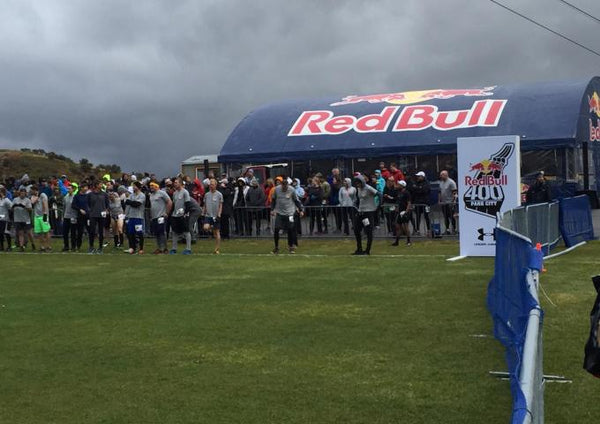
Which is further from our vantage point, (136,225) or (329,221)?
(329,221)

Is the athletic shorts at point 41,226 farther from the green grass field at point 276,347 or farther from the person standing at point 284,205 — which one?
the green grass field at point 276,347

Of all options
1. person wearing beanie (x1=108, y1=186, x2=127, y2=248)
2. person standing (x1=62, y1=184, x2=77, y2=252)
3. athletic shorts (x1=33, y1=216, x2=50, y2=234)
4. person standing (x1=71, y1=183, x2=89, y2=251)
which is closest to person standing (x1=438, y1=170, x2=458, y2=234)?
person wearing beanie (x1=108, y1=186, x2=127, y2=248)

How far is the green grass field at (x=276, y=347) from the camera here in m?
6.84

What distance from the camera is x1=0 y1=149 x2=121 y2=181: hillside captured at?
8788 cm

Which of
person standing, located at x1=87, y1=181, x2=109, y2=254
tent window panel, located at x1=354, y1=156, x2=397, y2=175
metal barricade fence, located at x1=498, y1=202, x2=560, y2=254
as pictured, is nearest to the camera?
metal barricade fence, located at x1=498, y1=202, x2=560, y2=254

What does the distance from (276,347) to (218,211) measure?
1440cm

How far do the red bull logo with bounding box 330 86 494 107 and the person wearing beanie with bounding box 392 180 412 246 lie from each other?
14390mm

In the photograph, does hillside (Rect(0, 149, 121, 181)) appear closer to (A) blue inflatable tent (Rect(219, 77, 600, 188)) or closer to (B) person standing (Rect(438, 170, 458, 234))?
(A) blue inflatable tent (Rect(219, 77, 600, 188))

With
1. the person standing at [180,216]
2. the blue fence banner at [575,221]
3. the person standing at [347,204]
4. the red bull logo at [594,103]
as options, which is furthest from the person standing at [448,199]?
the red bull logo at [594,103]

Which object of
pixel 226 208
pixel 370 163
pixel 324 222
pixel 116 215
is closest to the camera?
pixel 116 215

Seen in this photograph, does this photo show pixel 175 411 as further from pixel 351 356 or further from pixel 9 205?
pixel 9 205

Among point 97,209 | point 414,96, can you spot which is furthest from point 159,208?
point 414,96

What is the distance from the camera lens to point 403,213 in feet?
76.0

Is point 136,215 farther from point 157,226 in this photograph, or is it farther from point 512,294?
point 512,294
